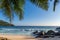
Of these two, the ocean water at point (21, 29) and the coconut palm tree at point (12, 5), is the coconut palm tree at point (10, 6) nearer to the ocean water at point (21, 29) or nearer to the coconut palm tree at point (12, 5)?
the coconut palm tree at point (12, 5)

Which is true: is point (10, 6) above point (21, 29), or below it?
above

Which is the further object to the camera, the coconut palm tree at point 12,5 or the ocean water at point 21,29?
the ocean water at point 21,29

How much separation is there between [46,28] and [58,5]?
295mm

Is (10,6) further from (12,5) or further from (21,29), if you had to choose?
(21,29)

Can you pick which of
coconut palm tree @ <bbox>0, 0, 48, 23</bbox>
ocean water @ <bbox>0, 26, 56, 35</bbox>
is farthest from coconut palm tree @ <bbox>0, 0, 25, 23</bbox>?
ocean water @ <bbox>0, 26, 56, 35</bbox>

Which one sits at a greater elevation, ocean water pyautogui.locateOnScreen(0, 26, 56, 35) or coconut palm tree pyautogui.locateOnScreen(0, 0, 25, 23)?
coconut palm tree pyautogui.locateOnScreen(0, 0, 25, 23)

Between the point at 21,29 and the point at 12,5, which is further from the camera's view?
the point at 21,29

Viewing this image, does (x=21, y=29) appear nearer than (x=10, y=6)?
No

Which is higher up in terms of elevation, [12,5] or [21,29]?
[12,5]

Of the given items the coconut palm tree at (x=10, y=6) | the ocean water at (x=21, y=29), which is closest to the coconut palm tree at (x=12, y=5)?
the coconut palm tree at (x=10, y=6)

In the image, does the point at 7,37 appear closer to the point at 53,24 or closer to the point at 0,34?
the point at 0,34

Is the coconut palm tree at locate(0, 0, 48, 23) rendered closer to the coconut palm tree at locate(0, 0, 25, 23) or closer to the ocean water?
the coconut palm tree at locate(0, 0, 25, 23)

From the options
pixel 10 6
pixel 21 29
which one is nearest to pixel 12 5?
pixel 10 6

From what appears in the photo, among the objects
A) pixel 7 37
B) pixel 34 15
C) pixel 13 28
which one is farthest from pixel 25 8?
pixel 7 37
